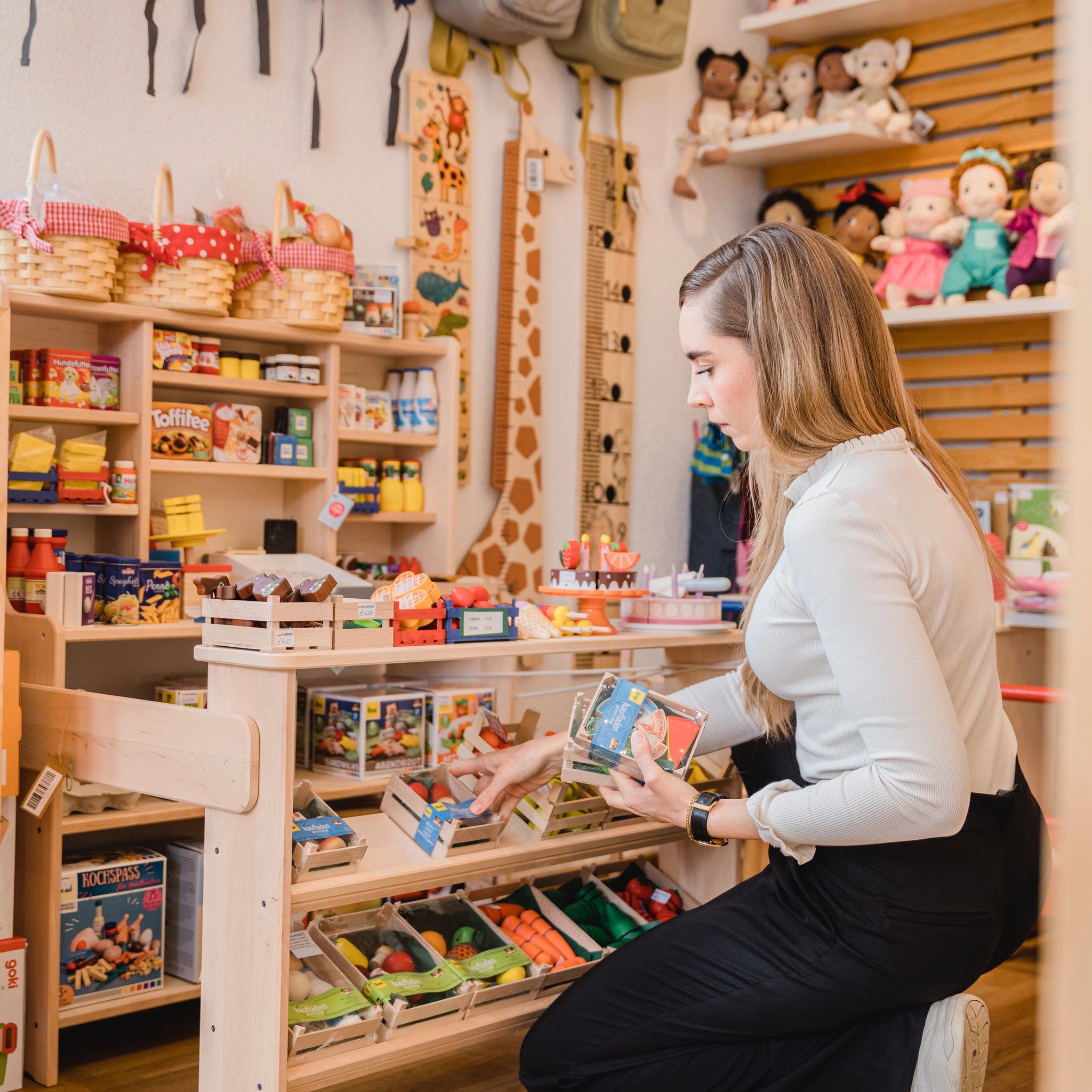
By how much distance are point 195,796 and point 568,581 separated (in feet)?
2.60

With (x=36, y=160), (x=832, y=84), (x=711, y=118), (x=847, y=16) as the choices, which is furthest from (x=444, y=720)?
(x=847, y=16)

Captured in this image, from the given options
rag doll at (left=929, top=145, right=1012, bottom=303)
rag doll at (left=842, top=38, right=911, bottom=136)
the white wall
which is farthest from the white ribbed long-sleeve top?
rag doll at (left=842, top=38, right=911, bottom=136)

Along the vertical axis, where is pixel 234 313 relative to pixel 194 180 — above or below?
below

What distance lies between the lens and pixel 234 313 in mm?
2943

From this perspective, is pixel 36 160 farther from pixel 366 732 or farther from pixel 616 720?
pixel 616 720

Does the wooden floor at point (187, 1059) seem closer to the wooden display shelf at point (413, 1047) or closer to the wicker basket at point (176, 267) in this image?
the wooden display shelf at point (413, 1047)

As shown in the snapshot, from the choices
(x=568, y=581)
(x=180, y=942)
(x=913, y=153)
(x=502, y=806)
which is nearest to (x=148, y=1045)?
(x=180, y=942)

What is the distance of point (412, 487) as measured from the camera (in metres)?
3.32

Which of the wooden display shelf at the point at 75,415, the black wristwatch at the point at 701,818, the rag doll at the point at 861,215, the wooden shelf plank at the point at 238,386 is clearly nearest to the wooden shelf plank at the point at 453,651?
the black wristwatch at the point at 701,818

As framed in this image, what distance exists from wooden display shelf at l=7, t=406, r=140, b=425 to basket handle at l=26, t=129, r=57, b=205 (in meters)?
0.43

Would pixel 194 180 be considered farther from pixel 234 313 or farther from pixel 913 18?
pixel 913 18

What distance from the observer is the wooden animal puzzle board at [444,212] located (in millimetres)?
3570

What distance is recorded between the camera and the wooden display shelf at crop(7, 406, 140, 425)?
101 inches

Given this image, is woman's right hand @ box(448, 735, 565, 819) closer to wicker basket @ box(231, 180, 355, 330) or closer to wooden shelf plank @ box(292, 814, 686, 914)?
wooden shelf plank @ box(292, 814, 686, 914)
